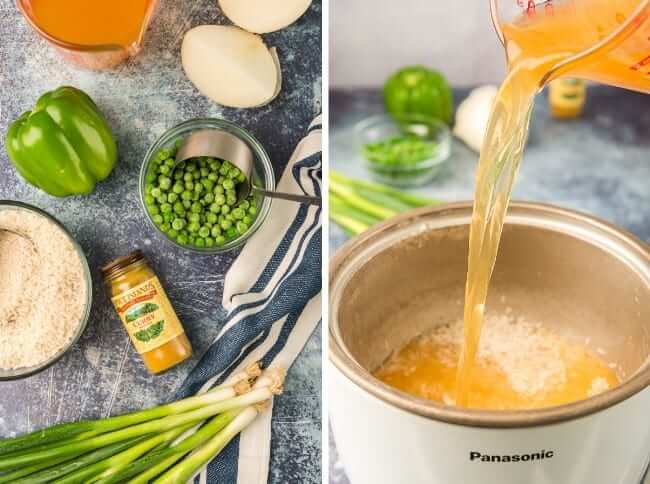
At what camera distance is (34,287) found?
803 mm

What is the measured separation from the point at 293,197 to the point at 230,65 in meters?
0.14

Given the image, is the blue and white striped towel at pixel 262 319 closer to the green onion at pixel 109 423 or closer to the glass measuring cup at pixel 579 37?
the green onion at pixel 109 423

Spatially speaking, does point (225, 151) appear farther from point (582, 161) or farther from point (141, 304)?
point (582, 161)

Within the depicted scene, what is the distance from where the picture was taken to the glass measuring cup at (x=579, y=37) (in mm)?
595

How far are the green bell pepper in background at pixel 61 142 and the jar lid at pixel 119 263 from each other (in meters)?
0.08

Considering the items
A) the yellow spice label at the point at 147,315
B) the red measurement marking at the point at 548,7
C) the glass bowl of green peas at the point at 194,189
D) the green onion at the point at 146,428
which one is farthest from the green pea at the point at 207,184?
the red measurement marking at the point at 548,7

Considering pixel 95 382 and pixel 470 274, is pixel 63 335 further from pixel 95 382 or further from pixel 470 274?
pixel 470 274

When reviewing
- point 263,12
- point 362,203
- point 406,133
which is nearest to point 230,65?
point 263,12

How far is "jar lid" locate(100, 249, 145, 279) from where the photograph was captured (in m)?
0.81

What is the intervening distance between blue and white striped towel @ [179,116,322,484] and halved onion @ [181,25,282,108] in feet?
0.36

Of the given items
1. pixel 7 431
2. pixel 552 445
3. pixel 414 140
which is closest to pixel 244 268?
pixel 7 431

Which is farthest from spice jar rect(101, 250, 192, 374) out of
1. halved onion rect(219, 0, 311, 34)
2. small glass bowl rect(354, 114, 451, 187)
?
small glass bowl rect(354, 114, 451, 187)

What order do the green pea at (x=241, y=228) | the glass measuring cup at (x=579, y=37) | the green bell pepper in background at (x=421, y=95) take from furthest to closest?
the green bell pepper in background at (x=421, y=95) → the green pea at (x=241, y=228) → the glass measuring cup at (x=579, y=37)

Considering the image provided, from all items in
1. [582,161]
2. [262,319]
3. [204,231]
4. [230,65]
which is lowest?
[582,161]
